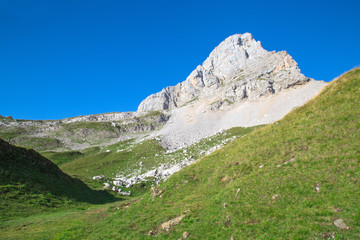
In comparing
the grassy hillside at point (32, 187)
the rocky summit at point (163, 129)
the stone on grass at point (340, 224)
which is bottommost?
the stone on grass at point (340, 224)

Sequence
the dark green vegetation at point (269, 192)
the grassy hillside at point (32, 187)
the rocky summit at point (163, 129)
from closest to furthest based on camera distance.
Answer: the dark green vegetation at point (269, 192) → the grassy hillside at point (32, 187) → the rocky summit at point (163, 129)

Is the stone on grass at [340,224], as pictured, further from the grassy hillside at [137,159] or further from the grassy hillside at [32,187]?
the grassy hillside at [137,159]

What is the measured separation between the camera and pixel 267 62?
172875 millimetres

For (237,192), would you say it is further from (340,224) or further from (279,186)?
(340,224)

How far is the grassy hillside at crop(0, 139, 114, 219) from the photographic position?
26.5 m

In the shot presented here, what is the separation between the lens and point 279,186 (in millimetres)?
15430

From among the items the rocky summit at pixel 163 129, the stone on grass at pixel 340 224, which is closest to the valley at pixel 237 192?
the stone on grass at pixel 340 224

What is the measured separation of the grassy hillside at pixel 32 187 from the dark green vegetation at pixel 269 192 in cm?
372

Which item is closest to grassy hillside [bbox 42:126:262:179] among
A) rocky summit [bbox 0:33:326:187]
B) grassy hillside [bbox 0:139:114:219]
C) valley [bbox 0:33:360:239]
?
rocky summit [bbox 0:33:326:187]

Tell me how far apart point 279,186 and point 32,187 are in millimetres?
33314

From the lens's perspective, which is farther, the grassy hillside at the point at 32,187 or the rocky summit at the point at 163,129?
the rocky summit at the point at 163,129

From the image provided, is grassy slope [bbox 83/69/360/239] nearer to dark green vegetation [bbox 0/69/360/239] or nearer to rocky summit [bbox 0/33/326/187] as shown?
dark green vegetation [bbox 0/69/360/239]

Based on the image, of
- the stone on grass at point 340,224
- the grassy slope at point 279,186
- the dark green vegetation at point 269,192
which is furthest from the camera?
the dark green vegetation at point 269,192

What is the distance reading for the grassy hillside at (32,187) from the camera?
86.9ft
